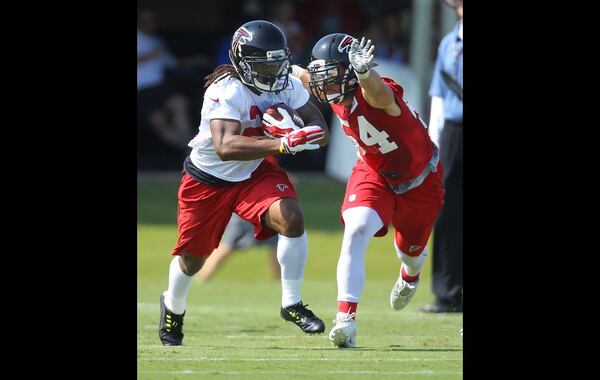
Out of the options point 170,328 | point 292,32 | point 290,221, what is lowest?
point 292,32

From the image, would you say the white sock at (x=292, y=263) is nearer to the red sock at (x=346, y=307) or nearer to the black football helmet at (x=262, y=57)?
the red sock at (x=346, y=307)

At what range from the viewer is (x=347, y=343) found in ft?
28.8

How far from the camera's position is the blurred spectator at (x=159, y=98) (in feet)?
63.9

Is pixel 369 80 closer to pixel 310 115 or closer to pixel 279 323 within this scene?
pixel 310 115

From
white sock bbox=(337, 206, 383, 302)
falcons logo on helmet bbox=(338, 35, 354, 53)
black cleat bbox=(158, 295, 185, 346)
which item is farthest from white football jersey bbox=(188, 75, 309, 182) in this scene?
black cleat bbox=(158, 295, 185, 346)

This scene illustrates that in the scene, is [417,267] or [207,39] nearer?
[417,267]

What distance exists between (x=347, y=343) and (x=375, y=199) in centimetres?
100

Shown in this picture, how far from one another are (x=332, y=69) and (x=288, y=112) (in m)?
0.40

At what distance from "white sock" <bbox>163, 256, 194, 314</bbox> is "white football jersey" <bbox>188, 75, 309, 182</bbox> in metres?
0.70

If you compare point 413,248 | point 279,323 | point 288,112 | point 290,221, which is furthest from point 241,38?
point 279,323

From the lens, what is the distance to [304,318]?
29.4 feet

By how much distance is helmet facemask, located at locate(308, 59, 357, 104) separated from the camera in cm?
866
